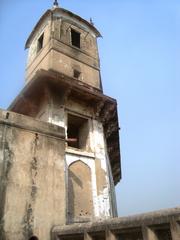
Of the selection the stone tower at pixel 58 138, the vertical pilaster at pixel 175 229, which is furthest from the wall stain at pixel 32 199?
the vertical pilaster at pixel 175 229

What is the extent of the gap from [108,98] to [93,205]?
4714 mm

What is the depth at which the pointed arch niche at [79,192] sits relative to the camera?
8359 mm

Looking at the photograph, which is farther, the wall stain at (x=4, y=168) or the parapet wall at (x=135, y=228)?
the wall stain at (x=4, y=168)

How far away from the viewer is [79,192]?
888cm

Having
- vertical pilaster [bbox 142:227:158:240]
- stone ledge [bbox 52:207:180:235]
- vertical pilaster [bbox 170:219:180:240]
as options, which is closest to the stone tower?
stone ledge [bbox 52:207:180:235]

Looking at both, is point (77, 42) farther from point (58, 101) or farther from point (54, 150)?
point (54, 150)

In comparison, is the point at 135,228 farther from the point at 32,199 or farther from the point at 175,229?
the point at 32,199

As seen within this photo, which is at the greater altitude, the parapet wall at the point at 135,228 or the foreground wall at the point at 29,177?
the foreground wall at the point at 29,177

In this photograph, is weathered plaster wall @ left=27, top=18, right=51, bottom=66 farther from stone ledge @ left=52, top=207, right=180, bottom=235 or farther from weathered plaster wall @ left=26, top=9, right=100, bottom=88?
stone ledge @ left=52, top=207, right=180, bottom=235

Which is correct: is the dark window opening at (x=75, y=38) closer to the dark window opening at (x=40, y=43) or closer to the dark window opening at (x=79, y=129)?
the dark window opening at (x=40, y=43)

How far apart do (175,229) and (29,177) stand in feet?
10.0

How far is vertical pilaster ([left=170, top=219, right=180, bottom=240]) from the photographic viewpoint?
312 cm

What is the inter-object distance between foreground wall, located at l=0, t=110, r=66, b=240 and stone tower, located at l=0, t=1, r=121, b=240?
0.06 ft

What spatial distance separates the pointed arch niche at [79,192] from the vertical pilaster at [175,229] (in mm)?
5501
